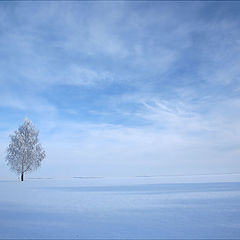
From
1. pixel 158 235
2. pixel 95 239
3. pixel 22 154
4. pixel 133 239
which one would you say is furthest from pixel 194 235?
pixel 22 154

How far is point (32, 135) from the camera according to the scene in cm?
3950

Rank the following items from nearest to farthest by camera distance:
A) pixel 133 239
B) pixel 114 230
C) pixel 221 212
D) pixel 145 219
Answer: pixel 133 239 → pixel 114 230 → pixel 145 219 → pixel 221 212

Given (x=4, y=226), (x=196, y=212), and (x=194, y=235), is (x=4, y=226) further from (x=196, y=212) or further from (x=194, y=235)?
(x=196, y=212)

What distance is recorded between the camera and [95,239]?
Answer: 6797mm

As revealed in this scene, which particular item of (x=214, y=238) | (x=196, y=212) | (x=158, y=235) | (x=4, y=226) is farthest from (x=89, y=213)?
(x=214, y=238)

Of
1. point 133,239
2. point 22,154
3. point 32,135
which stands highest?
point 32,135

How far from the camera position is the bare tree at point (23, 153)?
123 feet

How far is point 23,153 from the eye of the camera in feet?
123

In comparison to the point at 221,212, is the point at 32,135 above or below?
above

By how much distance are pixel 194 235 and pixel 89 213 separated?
5.15 m

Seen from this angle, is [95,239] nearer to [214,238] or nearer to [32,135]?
[214,238]

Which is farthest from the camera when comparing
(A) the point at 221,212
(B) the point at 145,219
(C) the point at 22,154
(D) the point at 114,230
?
(C) the point at 22,154

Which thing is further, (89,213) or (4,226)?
(89,213)

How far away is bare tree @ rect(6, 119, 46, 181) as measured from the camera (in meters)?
37.5
